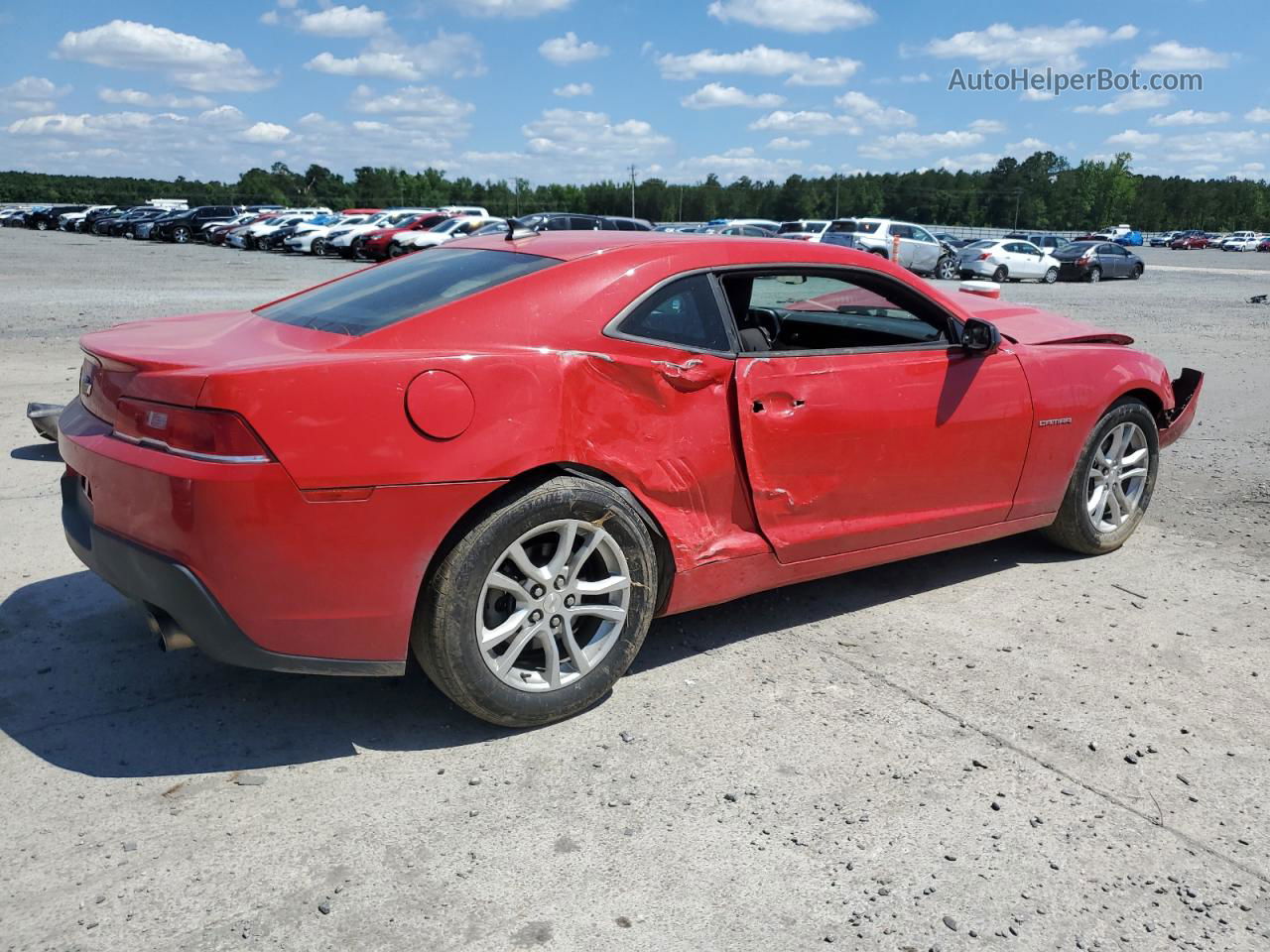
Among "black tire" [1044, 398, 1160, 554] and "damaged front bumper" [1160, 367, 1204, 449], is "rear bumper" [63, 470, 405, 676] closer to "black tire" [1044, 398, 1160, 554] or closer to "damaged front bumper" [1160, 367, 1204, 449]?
"black tire" [1044, 398, 1160, 554]

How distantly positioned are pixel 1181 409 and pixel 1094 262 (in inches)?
1250

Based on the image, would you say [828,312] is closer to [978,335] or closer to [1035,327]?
[978,335]

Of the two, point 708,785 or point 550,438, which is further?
point 550,438

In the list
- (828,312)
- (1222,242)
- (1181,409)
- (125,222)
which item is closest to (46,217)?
(125,222)

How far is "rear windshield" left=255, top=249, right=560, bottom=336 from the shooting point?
11.5ft

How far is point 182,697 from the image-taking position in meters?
3.62

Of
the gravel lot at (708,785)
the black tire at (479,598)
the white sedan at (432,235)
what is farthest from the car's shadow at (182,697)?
the white sedan at (432,235)

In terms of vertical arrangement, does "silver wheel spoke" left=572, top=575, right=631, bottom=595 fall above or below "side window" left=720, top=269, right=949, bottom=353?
below

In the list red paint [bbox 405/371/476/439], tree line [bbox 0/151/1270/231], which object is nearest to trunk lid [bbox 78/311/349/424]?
red paint [bbox 405/371/476/439]

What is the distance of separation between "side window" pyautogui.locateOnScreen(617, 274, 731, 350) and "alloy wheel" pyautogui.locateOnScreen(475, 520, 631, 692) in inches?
28.5

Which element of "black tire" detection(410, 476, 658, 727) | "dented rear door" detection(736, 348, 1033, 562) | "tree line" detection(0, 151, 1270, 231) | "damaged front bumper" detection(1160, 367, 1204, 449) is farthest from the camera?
"tree line" detection(0, 151, 1270, 231)

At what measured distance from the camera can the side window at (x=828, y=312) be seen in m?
4.32

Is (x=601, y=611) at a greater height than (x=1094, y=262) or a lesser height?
lesser

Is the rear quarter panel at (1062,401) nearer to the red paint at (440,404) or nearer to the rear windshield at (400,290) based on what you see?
the rear windshield at (400,290)
